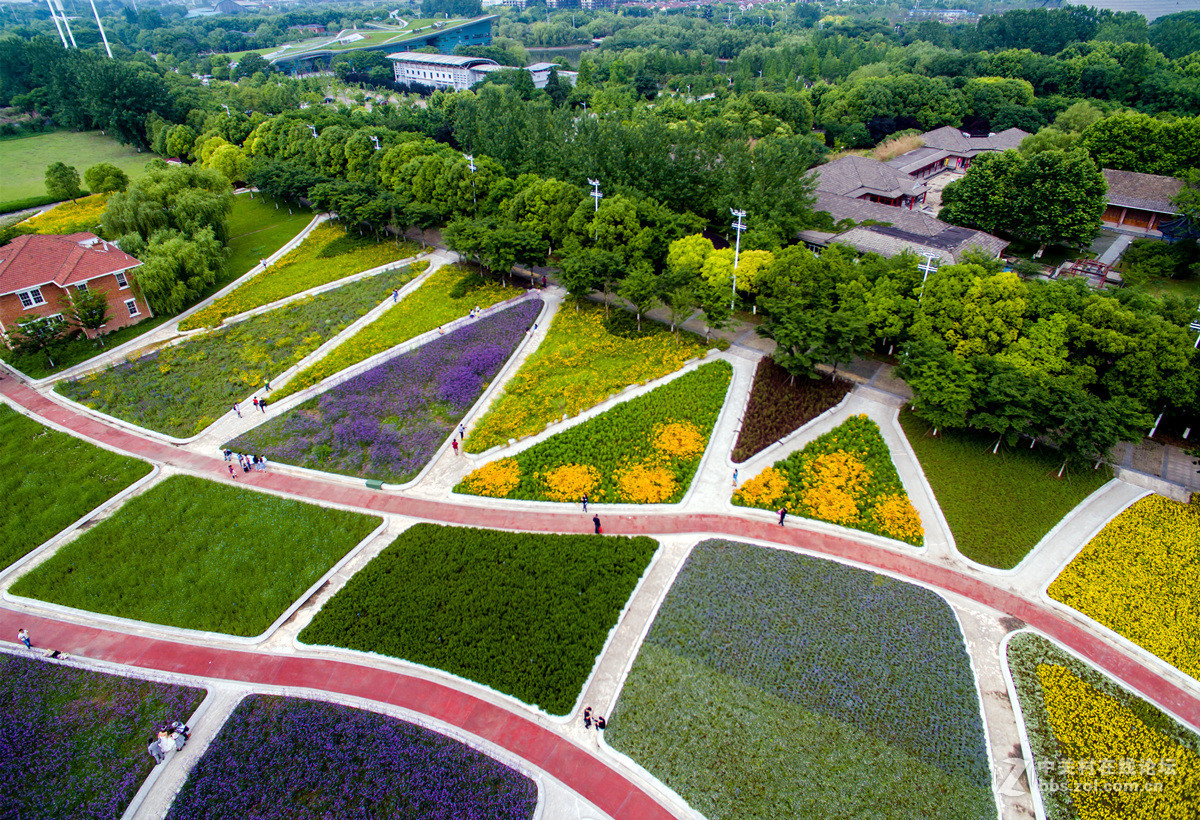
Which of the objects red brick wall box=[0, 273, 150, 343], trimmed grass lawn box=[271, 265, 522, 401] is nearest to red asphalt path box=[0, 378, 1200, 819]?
trimmed grass lawn box=[271, 265, 522, 401]

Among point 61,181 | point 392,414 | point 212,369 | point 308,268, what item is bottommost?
point 392,414

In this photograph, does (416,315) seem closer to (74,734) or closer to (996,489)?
(74,734)

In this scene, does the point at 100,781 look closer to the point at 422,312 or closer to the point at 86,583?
the point at 86,583

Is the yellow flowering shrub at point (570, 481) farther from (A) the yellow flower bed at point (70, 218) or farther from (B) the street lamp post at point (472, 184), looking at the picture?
(A) the yellow flower bed at point (70, 218)

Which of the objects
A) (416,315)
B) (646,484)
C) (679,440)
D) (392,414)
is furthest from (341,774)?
(416,315)

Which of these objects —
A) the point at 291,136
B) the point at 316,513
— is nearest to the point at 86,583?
the point at 316,513
